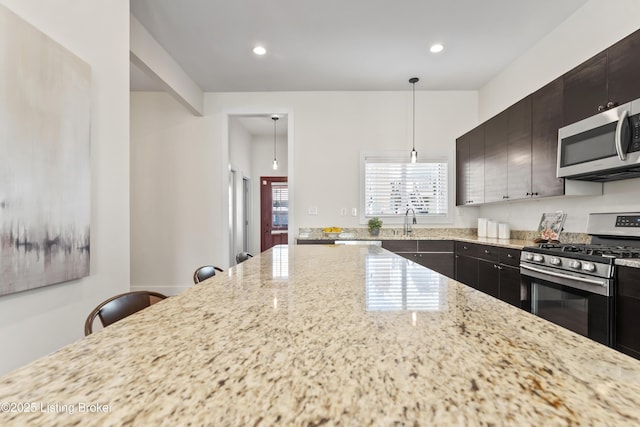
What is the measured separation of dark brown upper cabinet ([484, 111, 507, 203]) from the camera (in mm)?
3242

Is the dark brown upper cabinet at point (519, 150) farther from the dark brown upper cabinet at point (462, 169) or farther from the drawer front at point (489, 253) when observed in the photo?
the dark brown upper cabinet at point (462, 169)

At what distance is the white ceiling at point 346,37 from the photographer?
2666 millimetres

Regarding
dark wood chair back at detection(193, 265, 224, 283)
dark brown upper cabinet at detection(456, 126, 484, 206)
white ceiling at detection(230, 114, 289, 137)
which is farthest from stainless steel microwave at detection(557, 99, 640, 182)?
white ceiling at detection(230, 114, 289, 137)

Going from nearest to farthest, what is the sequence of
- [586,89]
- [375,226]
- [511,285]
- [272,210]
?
[586,89]
[511,285]
[375,226]
[272,210]

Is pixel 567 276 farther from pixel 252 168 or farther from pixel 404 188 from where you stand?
pixel 252 168

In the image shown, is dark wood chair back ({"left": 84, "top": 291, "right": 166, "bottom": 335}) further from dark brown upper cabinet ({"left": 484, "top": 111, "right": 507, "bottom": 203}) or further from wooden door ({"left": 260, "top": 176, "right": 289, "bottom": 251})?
wooden door ({"left": 260, "top": 176, "right": 289, "bottom": 251})

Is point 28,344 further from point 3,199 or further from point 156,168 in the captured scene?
point 156,168

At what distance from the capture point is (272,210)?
705 cm

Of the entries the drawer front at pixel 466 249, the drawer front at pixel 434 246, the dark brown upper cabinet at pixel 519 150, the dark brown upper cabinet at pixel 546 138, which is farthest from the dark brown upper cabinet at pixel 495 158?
the drawer front at pixel 434 246

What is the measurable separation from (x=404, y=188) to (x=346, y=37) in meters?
2.14

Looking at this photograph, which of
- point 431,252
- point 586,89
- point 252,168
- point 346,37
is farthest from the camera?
point 252,168

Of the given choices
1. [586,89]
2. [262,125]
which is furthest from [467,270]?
[262,125]

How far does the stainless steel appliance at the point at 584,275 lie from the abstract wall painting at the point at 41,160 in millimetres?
2997

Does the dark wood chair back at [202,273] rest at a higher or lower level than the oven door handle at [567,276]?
higher
